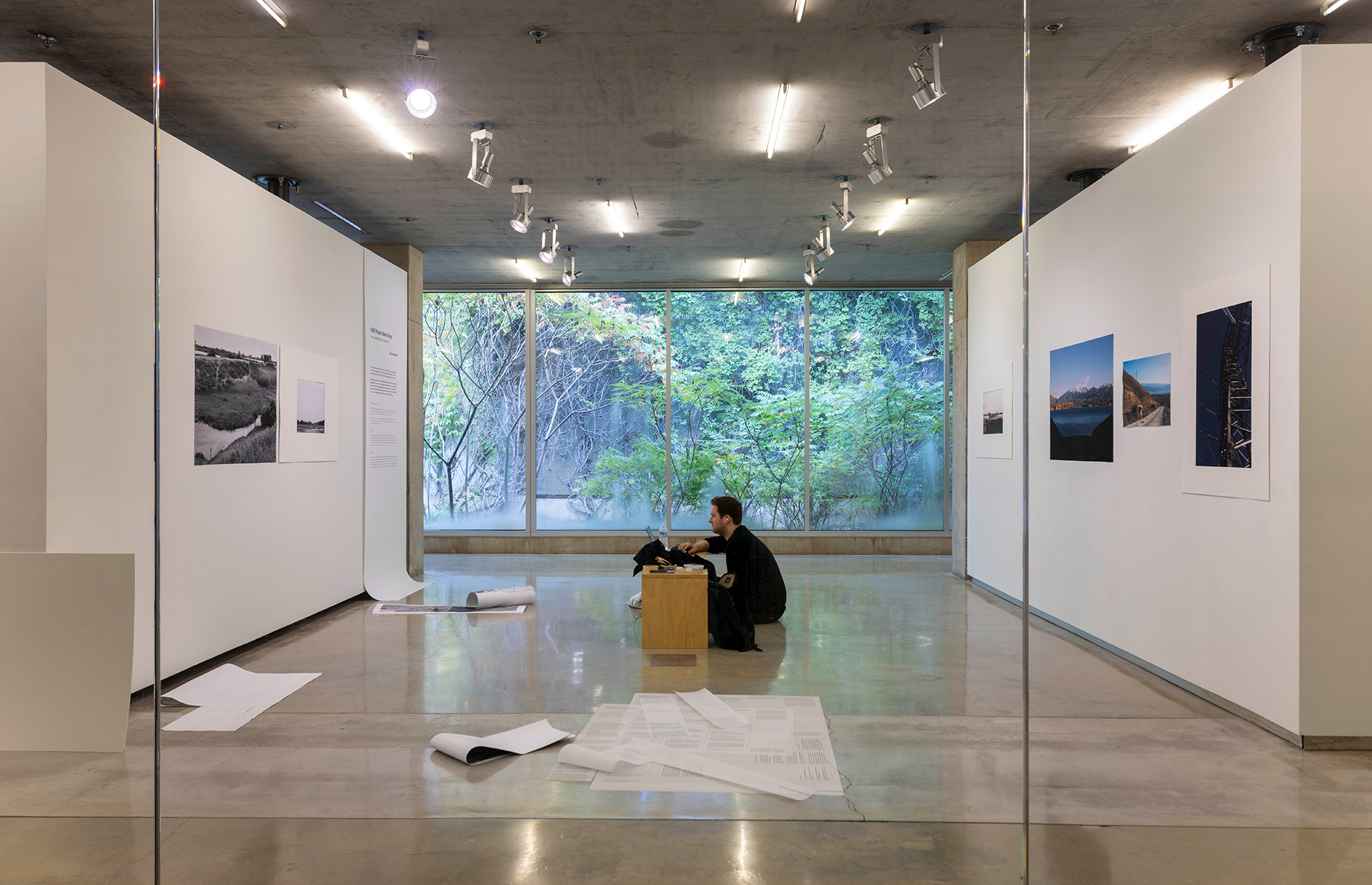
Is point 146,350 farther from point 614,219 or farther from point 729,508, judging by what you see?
point 614,219

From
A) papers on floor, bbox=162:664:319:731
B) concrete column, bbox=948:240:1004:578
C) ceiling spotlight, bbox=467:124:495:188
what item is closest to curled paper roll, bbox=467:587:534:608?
papers on floor, bbox=162:664:319:731

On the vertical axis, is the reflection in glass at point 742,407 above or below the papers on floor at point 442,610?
above

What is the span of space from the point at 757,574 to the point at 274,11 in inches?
177

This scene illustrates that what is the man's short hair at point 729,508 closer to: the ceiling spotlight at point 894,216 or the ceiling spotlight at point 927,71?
the ceiling spotlight at point 894,216

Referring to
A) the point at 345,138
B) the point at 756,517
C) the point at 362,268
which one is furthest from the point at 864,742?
the point at 756,517

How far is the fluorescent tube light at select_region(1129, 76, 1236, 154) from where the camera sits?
4.48 meters

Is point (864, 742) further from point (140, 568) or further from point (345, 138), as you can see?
point (345, 138)

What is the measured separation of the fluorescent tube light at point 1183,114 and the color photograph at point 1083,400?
1.16m

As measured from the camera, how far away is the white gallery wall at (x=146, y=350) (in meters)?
3.25

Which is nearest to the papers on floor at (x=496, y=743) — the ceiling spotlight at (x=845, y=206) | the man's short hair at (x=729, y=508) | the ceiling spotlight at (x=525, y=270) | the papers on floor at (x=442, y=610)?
the man's short hair at (x=729, y=508)

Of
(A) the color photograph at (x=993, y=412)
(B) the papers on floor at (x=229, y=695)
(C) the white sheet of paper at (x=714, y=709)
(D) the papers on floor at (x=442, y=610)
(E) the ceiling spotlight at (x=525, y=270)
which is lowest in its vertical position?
(D) the papers on floor at (x=442, y=610)

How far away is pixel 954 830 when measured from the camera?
100 inches

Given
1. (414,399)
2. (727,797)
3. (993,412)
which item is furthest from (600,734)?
(414,399)

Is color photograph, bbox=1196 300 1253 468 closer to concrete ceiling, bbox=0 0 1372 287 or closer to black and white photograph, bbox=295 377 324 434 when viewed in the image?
concrete ceiling, bbox=0 0 1372 287
